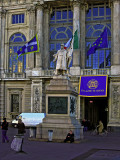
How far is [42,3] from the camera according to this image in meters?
39.5

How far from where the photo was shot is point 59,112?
2098cm

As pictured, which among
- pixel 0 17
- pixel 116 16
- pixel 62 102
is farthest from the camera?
pixel 0 17

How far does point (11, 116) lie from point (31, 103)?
13.3 feet

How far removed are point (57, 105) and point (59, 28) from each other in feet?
69.2

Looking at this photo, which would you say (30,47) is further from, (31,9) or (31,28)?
(31,9)

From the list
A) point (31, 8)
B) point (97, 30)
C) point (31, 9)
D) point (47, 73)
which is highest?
point (31, 8)

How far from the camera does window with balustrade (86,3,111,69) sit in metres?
38.5

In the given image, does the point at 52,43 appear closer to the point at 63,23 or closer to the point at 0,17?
the point at 63,23

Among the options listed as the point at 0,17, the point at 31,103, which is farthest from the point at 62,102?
the point at 0,17

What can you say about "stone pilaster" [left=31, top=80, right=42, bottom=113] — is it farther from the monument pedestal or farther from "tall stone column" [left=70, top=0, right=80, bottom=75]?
the monument pedestal

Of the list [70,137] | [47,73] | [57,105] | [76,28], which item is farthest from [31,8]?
[70,137]

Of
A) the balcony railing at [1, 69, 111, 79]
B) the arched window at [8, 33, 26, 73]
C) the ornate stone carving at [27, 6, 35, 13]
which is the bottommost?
the balcony railing at [1, 69, 111, 79]

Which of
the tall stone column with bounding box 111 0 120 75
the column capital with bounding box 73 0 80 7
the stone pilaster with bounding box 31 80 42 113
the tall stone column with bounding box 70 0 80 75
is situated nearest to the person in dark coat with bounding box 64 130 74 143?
the tall stone column with bounding box 111 0 120 75

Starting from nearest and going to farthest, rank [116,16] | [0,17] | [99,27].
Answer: [116,16], [99,27], [0,17]
